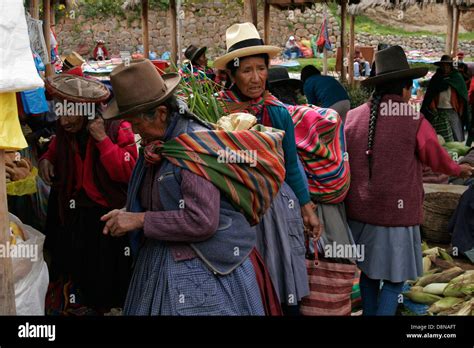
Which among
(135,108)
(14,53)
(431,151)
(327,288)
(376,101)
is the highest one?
(14,53)

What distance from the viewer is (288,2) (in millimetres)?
11414

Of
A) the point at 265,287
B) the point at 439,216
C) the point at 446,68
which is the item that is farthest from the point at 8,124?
the point at 446,68

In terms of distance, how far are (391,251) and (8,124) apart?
7.82ft

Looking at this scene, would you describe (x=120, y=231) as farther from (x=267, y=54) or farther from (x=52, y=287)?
(x=52, y=287)

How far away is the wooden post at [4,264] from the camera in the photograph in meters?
2.98

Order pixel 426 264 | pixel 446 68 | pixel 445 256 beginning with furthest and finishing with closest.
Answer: pixel 446 68, pixel 445 256, pixel 426 264

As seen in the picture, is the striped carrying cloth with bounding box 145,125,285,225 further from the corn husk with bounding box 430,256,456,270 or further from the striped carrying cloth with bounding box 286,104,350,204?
the corn husk with bounding box 430,256,456,270

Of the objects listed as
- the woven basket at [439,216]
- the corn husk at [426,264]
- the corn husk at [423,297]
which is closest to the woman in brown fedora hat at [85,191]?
the corn husk at [423,297]

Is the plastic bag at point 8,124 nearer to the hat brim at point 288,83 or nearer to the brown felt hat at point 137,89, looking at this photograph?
the brown felt hat at point 137,89

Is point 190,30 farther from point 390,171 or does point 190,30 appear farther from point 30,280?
point 30,280

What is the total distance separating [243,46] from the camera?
12.7 feet

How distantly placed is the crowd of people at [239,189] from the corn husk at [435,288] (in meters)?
0.99

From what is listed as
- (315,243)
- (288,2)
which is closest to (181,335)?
(315,243)

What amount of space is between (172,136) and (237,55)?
1038 mm
